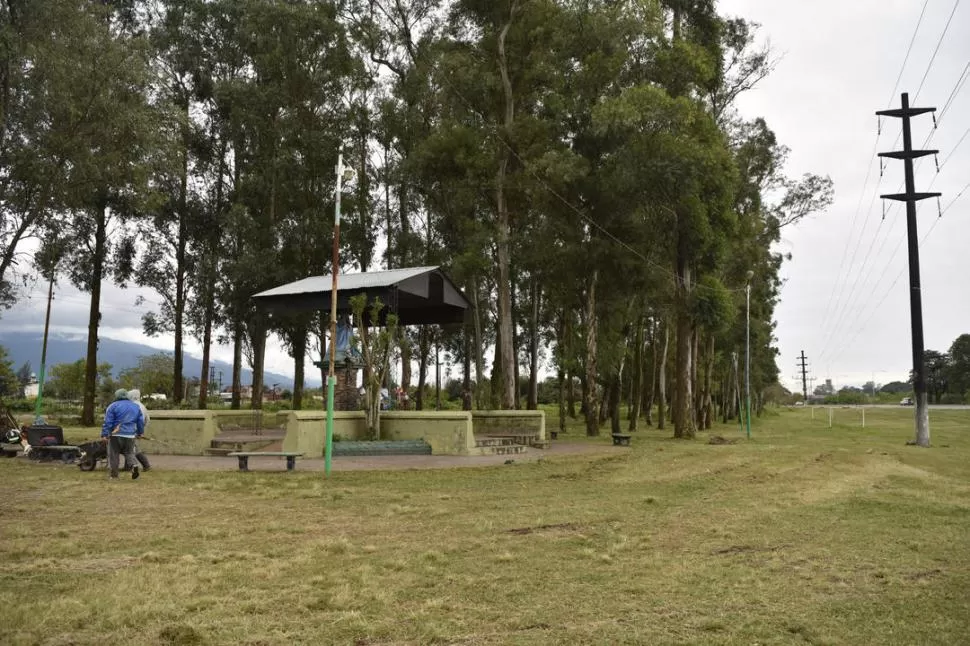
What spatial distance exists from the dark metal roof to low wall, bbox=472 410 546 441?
3478mm

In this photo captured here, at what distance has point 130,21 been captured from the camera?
37938 mm

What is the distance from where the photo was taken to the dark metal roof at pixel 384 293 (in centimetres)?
2080

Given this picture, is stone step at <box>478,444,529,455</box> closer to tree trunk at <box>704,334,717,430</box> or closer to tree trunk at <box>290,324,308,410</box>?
tree trunk at <box>290,324,308,410</box>

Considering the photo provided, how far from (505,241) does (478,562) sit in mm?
23514

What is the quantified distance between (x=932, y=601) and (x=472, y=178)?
27.0 metres

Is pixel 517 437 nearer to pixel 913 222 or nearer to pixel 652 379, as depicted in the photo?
pixel 913 222

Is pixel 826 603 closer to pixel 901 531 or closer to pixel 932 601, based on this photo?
pixel 932 601

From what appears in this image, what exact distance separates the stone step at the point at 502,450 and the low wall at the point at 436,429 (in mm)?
315

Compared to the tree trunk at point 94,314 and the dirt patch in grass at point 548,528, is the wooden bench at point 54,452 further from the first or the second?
the tree trunk at point 94,314

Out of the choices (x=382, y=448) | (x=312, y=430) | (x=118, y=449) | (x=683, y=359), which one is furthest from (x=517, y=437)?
(x=118, y=449)

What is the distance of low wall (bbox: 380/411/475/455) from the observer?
19484mm

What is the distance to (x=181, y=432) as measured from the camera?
19.8 meters

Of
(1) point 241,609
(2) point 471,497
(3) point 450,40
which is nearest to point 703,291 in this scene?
(3) point 450,40

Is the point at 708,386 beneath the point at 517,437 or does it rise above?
above
